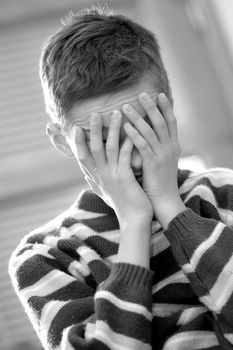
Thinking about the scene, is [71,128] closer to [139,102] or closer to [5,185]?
[139,102]

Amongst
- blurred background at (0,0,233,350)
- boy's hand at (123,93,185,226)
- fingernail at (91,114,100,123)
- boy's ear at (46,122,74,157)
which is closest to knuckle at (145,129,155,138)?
boy's hand at (123,93,185,226)

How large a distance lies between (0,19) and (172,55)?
0.67m

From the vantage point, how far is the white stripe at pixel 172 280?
46.2 inches

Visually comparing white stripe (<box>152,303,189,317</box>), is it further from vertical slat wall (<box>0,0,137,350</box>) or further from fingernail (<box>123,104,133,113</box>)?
vertical slat wall (<box>0,0,137,350</box>)

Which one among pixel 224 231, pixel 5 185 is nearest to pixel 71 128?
pixel 224 231

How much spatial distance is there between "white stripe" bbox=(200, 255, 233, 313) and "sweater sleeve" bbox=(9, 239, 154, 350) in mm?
117

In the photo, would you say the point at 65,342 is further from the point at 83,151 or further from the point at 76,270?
the point at 83,151

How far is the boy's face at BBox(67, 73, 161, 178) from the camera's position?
3.80 ft

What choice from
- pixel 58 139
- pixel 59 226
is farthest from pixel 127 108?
pixel 59 226

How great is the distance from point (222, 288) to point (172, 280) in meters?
0.15

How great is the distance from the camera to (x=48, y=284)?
117cm

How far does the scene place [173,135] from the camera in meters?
1.23

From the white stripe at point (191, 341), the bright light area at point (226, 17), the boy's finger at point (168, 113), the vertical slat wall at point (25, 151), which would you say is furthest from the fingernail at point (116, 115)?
the bright light area at point (226, 17)

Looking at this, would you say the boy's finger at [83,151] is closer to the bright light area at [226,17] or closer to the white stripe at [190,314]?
the white stripe at [190,314]
